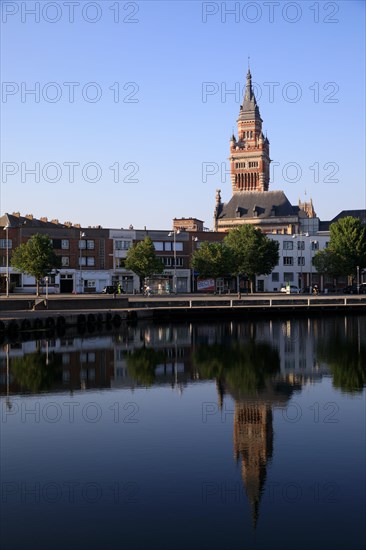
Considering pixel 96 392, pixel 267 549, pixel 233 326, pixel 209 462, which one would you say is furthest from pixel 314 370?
pixel 233 326

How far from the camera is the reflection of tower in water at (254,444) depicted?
58.0 feet

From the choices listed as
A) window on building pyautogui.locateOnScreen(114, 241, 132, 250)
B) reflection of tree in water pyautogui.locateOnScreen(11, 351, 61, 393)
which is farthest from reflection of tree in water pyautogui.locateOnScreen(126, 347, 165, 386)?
window on building pyautogui.locateOnScreen(114, 241, 132, 250)

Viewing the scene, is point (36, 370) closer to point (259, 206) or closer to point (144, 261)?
point (144, 261)

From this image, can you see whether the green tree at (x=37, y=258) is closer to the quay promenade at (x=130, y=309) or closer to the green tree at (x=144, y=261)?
the green tree at (x=144, y=261)

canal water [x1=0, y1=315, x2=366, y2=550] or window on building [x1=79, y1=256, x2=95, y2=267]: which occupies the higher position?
window on building [x1=79, y1=256, x2=95, y2=267]

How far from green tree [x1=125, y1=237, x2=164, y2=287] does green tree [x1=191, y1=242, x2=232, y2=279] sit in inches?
269

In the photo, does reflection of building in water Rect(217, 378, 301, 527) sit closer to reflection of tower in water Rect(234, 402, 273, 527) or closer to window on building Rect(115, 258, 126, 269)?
reflection of tower in water Rect(234, 402, 273, 527)

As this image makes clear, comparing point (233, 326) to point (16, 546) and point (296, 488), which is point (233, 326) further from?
point (16, 546)

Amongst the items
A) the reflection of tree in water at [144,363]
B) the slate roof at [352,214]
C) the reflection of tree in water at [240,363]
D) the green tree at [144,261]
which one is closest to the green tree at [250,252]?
the green tree at [144,261]

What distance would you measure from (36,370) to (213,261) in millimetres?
69433

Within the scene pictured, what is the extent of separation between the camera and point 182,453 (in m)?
20.6

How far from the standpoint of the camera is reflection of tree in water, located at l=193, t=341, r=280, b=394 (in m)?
33.8

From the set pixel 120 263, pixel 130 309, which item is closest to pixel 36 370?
pixel 130 309

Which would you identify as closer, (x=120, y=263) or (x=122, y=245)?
(x=120, y=263)
